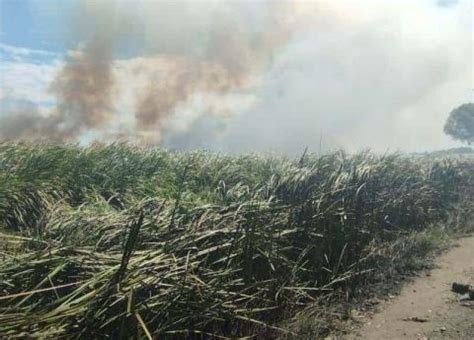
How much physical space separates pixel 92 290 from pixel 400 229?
25.9 ft

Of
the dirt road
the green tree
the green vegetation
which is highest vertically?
the green tree

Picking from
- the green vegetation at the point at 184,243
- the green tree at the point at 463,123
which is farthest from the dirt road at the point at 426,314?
the green tree at the point at 463,123

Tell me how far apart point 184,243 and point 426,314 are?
127 inches

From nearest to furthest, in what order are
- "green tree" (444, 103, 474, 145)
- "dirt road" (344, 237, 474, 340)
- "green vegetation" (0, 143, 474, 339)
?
"green vegetation" (0, 143, 474, 339)
"dirt road" (344, 237, 474, 340)
"green tree" (444, 103, 474, 145)

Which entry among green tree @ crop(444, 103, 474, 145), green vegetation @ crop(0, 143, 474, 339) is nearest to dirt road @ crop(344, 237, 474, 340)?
green vegetation @ crop(0, 143, 474, 339)

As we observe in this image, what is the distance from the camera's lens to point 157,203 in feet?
24.0

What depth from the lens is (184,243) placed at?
509cm

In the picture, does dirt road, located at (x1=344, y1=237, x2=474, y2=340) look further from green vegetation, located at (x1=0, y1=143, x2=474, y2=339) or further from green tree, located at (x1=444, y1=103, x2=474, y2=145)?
green tree, located at (x1=444, y1=103, x2=474, y2=145)

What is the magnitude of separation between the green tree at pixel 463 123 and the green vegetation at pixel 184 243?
6856 centimetres

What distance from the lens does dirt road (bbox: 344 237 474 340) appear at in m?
5.63

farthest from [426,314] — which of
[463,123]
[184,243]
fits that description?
[463,123]

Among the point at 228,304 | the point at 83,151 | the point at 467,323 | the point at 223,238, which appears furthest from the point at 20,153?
the point at 467,323

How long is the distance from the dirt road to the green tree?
73.3 meters

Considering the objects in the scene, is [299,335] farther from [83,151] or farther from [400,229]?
[83,151]
